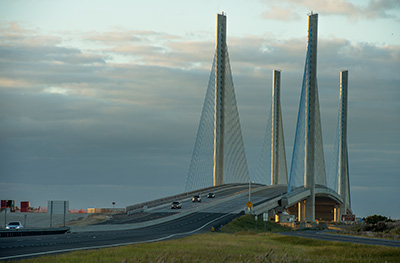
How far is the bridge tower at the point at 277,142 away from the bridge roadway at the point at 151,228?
34.7ft

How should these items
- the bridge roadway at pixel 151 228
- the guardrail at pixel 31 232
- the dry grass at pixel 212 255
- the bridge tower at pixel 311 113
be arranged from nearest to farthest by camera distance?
the dry grass at pixel 212 255 → the bridge roadway at pixel 151 228 → the guardrail at pixel 31 232 → the bridge tower at pixel 311 113

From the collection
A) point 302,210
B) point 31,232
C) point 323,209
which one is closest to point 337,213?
point 323,209

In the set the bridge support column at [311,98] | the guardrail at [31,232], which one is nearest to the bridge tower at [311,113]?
the bridge support column at [311,98]

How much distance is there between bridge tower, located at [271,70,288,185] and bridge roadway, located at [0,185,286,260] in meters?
10.6

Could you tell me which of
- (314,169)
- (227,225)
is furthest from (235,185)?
(227,225)

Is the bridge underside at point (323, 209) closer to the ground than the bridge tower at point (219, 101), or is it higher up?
closer to the ground

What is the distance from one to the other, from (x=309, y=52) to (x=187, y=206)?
3609 centimetres

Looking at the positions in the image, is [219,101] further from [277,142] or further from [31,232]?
[31,232]

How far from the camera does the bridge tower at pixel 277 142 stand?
495 feet

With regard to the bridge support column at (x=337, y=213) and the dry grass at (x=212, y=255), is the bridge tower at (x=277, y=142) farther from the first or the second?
the dry grass at (x=212, y=255)

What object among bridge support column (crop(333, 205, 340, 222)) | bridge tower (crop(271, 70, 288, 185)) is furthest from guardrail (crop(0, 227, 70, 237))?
bridge support column (crop(333, 205, 340, 222))

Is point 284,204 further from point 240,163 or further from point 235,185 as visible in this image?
point 235,185

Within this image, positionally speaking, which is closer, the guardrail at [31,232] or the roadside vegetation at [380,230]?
the guardrail at [31,232]

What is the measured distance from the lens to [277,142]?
15175 cm
